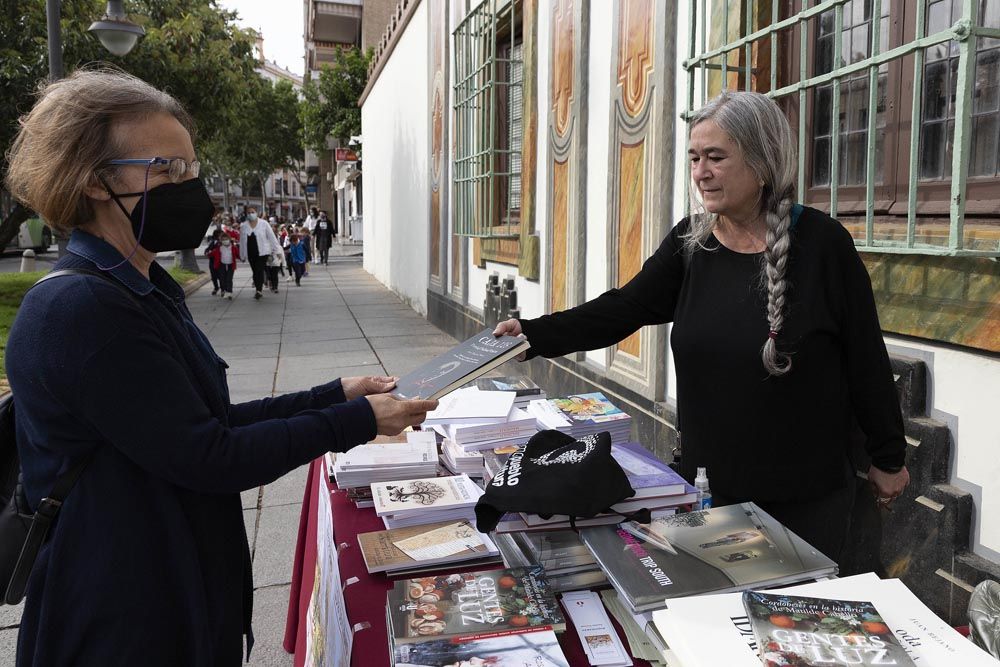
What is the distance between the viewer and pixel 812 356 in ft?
6.89

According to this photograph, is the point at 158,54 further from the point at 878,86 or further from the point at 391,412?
the point at 391,412

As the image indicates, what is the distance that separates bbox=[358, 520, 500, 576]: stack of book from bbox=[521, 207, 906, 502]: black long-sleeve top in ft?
2.33

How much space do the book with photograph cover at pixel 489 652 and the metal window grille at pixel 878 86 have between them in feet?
5.69

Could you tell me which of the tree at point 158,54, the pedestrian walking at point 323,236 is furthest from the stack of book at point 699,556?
the pedestrian walking at point 323,236

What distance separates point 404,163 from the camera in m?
14.2

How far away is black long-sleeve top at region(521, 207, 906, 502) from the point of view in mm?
2088

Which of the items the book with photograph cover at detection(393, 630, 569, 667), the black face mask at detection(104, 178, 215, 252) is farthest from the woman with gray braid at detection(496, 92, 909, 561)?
the black face mask at detection(104, 178, 215, 252)

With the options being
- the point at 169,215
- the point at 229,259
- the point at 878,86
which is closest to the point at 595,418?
the point at 169,215

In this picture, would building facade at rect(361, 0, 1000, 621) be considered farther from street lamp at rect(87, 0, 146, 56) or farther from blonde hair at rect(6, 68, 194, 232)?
street lamp at rect(87, 0, 146, 56)

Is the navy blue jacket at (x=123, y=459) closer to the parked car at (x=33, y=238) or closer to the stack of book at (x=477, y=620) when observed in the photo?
the stack of book at (x=477, y=620)

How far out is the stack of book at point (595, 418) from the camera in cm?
245

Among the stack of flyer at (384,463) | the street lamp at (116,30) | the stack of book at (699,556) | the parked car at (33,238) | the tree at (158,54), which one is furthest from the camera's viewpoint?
the parked car at (33,238)

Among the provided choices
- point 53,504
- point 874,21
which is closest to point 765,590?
point 53,504

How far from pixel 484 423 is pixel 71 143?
4.57 ft
